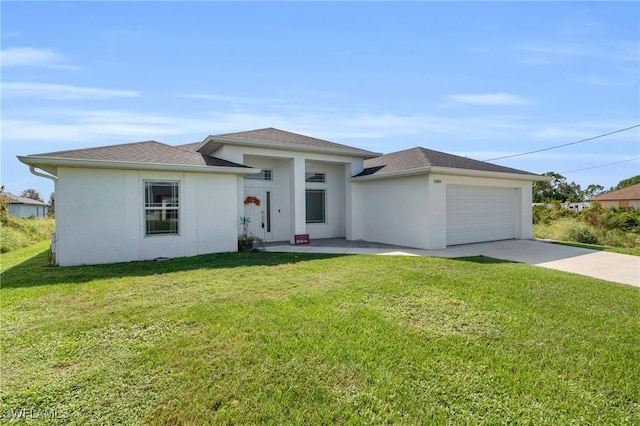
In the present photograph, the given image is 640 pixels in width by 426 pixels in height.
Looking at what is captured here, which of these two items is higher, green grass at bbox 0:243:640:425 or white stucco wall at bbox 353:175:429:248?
white stucco wall at bbox 353:175:429:248

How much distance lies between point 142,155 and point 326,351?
968 cm

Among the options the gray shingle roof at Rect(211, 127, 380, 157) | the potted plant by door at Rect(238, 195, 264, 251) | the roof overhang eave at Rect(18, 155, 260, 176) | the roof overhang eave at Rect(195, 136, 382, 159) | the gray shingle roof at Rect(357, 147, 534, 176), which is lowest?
the potted plant by door at Rect(238, 195, 264, 251)

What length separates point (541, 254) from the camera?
1108 cm

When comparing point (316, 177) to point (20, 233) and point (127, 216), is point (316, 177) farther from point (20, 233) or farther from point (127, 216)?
point (20, 233)

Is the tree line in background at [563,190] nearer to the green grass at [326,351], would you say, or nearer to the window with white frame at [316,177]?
the window with white frame at [316,177]

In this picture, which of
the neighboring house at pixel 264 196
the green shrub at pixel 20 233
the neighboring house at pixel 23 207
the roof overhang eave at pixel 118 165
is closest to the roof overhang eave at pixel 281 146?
the neighboring house at pixel 264 196

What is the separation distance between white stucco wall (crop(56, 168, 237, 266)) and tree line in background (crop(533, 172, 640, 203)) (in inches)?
1633

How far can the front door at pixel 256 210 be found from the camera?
46.8 ft

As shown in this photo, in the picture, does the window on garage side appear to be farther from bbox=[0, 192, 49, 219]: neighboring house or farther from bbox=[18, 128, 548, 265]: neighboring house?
bbox=[0, 192, 49, 219]: neighboring house

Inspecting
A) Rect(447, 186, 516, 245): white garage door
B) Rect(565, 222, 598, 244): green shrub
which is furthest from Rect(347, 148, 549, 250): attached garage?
Rect(565, 222, 598, 244): green shrub

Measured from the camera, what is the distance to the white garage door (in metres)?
13.3

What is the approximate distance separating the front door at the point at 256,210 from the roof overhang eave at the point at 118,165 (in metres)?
2.65

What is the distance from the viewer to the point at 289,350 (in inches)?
155

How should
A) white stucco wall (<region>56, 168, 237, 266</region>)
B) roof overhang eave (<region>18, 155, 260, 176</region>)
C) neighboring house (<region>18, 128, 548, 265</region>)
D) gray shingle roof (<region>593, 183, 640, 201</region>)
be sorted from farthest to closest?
gray shingle roof (<region>593, 183, 640, 201</region>)
neighboring house (<region>18, 128, 548, 265</region>)
white stucco wall (<region>56, 168, 237, 266</region>)
roof overhang eave (<region>18, 155, 260, 176</region>)
